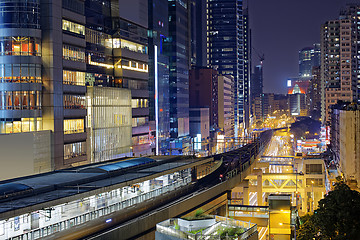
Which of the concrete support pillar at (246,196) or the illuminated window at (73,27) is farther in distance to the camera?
the concrete support pillar at (246,196)

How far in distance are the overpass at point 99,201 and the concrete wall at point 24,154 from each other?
417 inches

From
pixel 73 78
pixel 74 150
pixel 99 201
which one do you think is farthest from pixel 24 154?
pixel 99 201

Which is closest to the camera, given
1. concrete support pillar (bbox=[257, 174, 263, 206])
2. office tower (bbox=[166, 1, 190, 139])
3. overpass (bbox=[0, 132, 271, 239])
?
overpass (bbox=[0, 132, 271, 239])

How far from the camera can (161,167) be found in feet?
147

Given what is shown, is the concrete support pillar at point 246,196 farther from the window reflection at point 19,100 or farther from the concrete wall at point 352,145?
the window reflection at point 19,100

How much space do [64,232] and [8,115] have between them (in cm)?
2750

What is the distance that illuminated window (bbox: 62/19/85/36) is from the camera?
57969 mm

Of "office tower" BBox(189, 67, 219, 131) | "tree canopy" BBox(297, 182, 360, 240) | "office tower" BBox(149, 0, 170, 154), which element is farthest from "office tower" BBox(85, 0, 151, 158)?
"office tower" BBox(189, 67, 219, 131)

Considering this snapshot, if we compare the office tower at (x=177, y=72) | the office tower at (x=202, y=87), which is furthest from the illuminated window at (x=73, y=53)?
the office tower at (x=202, y=87)

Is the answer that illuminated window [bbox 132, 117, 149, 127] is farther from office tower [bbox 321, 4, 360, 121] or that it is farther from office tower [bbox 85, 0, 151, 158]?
office tower [bbox 321, 4, 360, 121]

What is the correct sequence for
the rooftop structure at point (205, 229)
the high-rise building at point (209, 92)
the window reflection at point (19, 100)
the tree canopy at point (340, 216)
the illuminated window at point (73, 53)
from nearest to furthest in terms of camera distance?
the rooftop structure at point (205, 229) < the tree canopy at point (340, 216) < the window reflection at point (19, 100) < the illuminated window at point (73, 53) < the high-rise building at point (209, 92)

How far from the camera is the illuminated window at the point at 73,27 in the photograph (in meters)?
58.0

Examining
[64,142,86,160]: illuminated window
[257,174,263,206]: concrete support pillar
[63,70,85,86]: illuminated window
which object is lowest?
[257,174,263,206]: concrete support pillar

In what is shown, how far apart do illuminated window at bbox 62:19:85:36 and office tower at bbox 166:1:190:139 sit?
66966 millimetres
